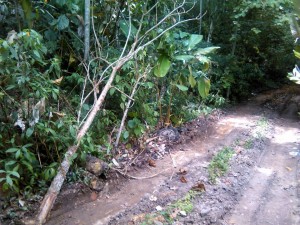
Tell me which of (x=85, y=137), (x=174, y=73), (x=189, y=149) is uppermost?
(x=174, y=73)

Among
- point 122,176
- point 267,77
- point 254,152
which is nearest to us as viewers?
point 122,176

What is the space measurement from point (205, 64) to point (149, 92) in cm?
102

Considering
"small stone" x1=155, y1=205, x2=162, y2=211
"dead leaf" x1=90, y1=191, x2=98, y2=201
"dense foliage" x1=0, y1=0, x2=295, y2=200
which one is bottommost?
"dead leaf" x1=90, y1=191, x2=98, y2=201

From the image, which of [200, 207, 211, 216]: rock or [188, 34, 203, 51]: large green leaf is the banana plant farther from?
[200, 207, 211, 216]: rock

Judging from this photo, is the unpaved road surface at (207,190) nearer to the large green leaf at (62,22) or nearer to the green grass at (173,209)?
the green grass at (173,209)

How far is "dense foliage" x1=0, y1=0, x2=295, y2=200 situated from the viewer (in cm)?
264

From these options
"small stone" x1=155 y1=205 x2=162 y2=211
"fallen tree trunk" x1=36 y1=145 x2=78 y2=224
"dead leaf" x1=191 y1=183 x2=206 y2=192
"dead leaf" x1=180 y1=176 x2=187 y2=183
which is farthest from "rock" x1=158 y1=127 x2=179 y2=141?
"fallen tree trunk" x1=36 y1=145 x2=78 y2=224

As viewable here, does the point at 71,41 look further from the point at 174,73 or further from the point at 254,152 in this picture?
the point at 254,152

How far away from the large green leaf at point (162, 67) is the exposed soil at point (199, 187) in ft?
3.61

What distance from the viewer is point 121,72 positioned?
13.6ft

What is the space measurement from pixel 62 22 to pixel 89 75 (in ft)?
2.52

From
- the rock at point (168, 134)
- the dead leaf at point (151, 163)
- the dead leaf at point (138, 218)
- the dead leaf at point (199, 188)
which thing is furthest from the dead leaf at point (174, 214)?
the rock at point (168, 134)

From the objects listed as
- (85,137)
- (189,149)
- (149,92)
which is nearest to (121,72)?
(149,92)

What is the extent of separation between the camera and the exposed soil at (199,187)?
110 inches
